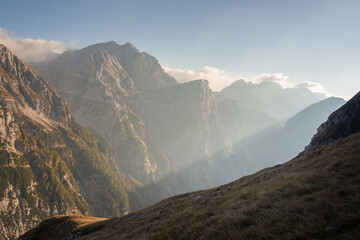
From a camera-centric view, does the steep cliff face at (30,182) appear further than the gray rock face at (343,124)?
Yes

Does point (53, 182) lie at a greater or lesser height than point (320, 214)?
greater

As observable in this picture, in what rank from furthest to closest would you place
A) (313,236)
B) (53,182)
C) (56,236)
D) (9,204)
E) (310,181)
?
(53,182)
(9,204)
(56,236)
(310,181)
(313,236)

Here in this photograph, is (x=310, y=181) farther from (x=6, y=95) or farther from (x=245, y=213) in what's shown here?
(x=6, y=95)

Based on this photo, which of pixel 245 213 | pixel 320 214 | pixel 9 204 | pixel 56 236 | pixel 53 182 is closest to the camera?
pixel 320 214

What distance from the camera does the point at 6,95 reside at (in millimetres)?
188875

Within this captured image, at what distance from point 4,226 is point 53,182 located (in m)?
50.8

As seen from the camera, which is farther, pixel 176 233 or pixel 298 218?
pixel 176 233

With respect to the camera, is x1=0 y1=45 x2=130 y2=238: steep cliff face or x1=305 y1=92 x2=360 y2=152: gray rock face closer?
x1=305 y1=92 x2=360 y2=152: gray rock face

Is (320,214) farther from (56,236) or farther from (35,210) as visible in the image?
(35,210)

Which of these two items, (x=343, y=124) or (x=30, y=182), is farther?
(x=30, y=182)

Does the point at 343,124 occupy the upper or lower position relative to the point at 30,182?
lower

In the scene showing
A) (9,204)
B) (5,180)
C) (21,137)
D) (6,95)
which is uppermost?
(6,95)

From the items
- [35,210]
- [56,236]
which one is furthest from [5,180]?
[56,236]

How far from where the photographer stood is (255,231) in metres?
6.16
